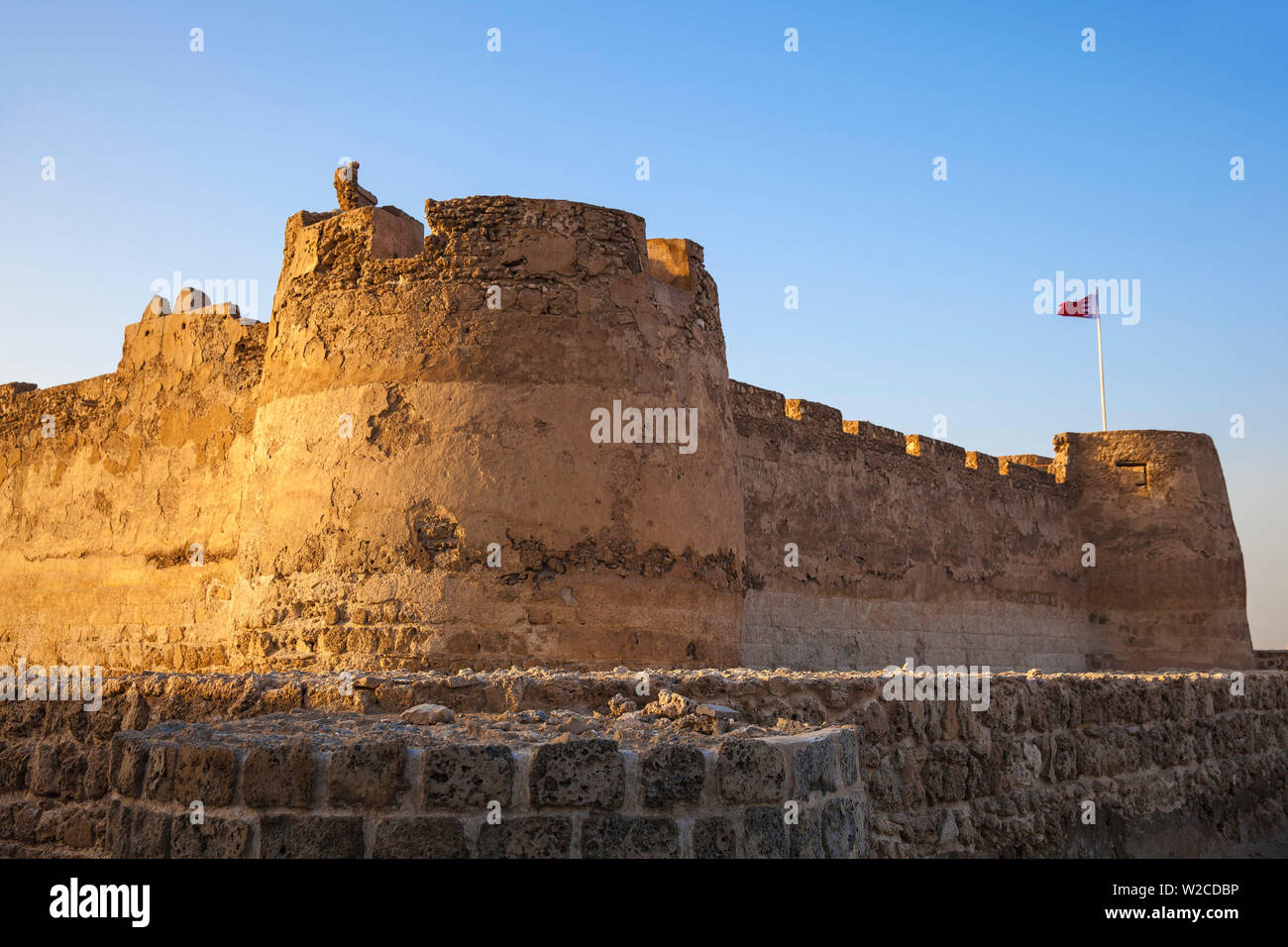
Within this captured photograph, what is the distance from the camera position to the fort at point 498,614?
3.21 metres

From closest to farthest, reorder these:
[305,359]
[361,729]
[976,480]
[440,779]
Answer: [440,779], [361,729], [305,359], [976,480]

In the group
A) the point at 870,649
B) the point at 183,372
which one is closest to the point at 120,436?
the point at 183,372

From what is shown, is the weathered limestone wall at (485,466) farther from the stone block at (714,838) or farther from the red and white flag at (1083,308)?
the red and white flag at (1083,308)

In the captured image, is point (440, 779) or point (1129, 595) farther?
point (1129, 595)

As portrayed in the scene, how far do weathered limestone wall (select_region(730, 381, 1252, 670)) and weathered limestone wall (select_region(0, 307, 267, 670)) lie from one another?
4539 millimetres

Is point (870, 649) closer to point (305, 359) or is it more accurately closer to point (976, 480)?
point (976, 480)

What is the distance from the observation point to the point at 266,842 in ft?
10.2

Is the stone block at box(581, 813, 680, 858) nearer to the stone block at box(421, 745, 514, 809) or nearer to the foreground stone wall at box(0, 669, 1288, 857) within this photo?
the foreground stone wall at box(0, 669, 1288, 857)


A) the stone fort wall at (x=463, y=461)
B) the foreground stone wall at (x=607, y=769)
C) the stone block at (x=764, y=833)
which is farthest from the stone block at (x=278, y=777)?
the stone fort wall at (x=463, y=461)

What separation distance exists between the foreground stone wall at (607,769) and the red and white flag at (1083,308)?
37.8 feet

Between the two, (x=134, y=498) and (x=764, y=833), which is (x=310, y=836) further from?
(x=134, y=498)

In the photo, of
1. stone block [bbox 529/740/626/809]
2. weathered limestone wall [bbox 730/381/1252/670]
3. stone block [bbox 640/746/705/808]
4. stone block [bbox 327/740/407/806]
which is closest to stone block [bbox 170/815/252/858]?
stone block [bbox 327/740/407/806]
